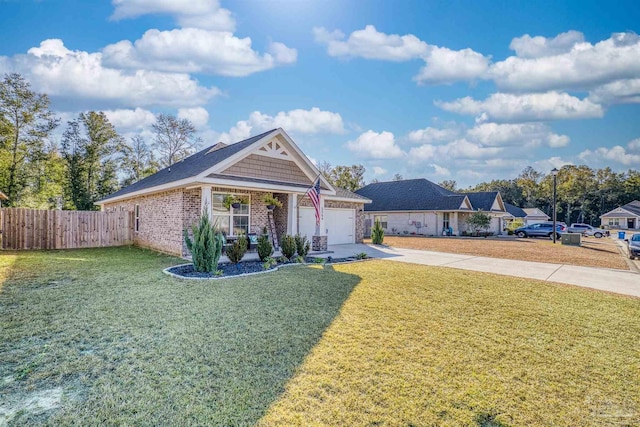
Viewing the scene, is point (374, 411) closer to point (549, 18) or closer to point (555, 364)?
point (555, 364)

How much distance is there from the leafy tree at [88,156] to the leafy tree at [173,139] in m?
4.36

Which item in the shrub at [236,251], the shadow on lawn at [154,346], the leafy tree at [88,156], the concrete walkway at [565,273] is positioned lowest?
the concrete walkway at [565,273]

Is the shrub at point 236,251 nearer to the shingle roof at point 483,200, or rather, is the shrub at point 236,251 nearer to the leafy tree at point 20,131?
the leafy tree at point 20,131

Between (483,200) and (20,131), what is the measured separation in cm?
4361

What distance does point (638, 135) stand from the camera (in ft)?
87.9

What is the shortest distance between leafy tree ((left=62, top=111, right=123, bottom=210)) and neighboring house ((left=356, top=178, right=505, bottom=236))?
26226 mm

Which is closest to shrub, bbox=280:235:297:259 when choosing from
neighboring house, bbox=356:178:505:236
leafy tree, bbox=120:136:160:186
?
neighboring house, bbox=356:178:505:236

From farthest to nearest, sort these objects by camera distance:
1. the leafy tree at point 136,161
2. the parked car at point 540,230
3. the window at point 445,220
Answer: the leafy tree at point 136,161
the window at point 445,220
the parked car at point 540,230

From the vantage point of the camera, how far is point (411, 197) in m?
33.0

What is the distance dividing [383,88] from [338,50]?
4.49 meters

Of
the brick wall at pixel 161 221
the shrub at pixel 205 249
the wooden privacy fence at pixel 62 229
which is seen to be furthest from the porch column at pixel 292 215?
the wooden privacy fence at pixel 62 229

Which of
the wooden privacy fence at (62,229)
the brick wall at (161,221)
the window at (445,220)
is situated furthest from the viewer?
the window at (445,220)

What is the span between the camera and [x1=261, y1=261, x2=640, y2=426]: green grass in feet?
9.14

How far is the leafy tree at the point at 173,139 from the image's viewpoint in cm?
3403
